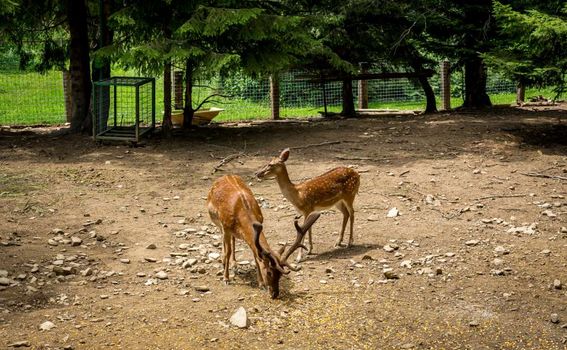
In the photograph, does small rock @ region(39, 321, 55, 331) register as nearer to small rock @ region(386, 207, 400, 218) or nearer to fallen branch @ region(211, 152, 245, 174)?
small rock @ region(386, 207, 400, 218)

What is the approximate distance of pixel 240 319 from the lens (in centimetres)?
658

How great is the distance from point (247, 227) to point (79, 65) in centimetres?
928

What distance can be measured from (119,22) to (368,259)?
24.9 feet

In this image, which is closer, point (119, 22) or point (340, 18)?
point (119, 22)

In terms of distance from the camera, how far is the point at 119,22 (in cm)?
1393

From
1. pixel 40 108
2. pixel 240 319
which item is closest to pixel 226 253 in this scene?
pixel 240 319

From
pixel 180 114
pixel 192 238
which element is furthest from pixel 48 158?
pixel 192 238

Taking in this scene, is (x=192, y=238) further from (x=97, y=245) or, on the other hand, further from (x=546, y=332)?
(x=546, y=332)

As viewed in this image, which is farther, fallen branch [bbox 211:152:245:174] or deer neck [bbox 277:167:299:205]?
fallen branch [bbox 211:152:245:174]

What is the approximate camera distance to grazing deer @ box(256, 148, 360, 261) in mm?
8531

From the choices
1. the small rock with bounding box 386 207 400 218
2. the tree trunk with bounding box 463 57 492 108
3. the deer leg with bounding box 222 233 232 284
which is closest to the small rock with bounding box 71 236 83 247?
the deer leg with bounding box 222 233 232 284

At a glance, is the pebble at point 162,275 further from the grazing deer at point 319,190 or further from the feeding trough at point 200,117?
the feeding trough at point 200,117

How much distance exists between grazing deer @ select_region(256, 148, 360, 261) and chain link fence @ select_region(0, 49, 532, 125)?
9.19 m

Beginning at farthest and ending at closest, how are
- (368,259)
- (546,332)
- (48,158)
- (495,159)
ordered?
(48,158)
(495,159)
(368,259)
(546,332)
